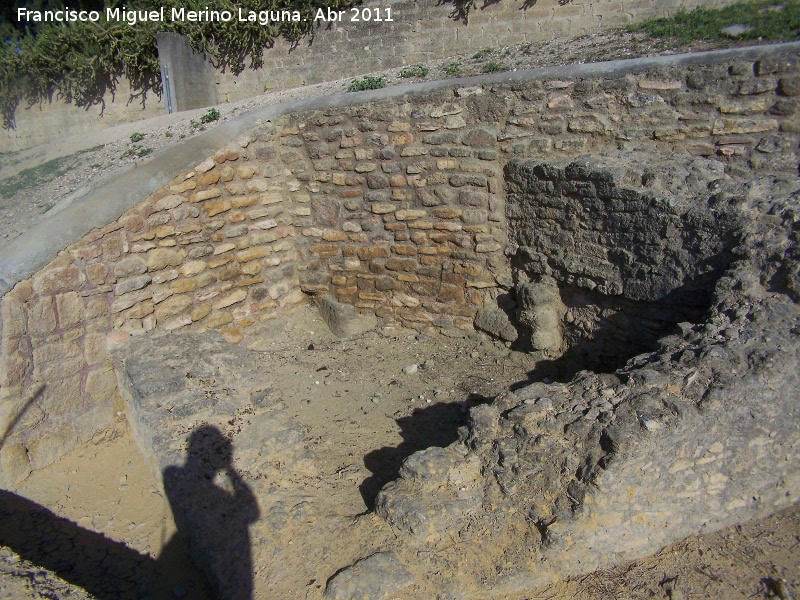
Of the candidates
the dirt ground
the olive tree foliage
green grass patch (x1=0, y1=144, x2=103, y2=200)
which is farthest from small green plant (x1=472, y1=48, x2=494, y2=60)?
green grass patch (x1=0, y1=144, x2=103, y2=200)

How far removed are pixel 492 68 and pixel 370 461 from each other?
4.88 metres

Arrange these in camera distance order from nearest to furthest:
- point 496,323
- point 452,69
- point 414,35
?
point 496,323 < point 452,69 < point 414,35

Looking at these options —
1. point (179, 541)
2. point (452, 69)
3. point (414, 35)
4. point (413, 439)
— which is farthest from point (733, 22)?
point (179, 541)

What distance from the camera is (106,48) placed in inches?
435

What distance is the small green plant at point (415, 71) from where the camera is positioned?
7.30 meters

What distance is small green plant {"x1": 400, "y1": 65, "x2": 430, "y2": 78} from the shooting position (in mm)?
7303

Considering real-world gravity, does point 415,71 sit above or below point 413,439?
above

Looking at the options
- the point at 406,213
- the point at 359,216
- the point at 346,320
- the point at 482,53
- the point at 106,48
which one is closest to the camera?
the point at 406,213

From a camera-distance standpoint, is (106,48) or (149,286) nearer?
(149,286)

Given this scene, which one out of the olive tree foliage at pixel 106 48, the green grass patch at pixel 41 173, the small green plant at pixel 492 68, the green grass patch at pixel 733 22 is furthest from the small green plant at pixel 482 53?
the green grass patch at pixel 41 173

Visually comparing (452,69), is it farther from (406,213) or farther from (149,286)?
(149,286)

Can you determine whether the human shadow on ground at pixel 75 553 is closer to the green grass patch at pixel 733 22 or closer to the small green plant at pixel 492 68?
the small green plant at pixel 492 68

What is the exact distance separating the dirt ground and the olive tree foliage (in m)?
6.34

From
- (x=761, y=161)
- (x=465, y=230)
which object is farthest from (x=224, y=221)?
(x=761, y=161)
